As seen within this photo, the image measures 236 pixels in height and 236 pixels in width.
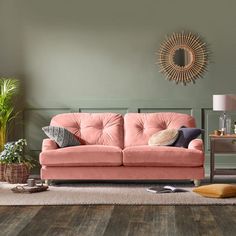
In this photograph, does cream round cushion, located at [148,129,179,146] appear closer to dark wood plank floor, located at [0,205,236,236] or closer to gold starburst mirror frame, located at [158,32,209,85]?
gold starburst mirror frame, located at [158,32,209,85]

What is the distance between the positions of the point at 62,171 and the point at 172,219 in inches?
86.9

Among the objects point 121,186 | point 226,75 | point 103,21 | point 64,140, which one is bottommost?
point 121,186

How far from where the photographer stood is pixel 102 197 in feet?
19.8

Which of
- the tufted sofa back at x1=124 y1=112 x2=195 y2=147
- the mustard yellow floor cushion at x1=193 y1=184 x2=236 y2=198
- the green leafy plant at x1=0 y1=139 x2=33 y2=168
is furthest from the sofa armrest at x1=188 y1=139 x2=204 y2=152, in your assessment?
the green leafy plant at x1=0 y1=139 x2=33 y2=168

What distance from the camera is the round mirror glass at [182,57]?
8.05 metres

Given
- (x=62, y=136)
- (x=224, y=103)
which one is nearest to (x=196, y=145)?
(x=224, y=103)

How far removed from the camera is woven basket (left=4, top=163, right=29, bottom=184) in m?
7.21

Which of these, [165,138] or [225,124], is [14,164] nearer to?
[165,138]

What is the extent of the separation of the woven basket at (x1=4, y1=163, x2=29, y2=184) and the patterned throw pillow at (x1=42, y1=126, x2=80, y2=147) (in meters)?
0.52

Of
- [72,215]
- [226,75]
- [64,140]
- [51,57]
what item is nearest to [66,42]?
[51,57]

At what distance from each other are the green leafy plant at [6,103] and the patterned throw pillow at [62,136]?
2.91 feet

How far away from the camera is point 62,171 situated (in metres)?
6.82

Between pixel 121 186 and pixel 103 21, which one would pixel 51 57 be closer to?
pixel 103 21

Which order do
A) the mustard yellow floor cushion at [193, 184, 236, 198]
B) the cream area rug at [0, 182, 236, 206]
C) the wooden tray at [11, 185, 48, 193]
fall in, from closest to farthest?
the cream area rug at [0, 182, 236, 206] < the mustard yellow floor cushion at [193, 184, 236, 198] < the wooden tray at [11, 185, 48, 193]
